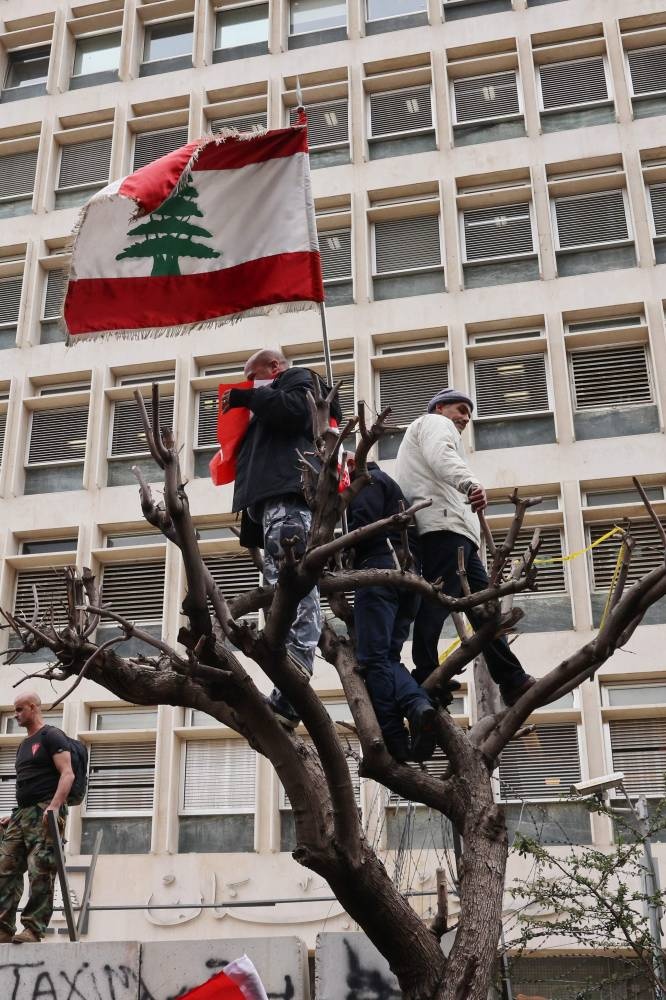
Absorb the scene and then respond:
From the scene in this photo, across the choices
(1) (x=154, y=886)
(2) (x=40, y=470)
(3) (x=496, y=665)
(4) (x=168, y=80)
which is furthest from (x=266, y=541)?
(4) (x=168, y=80)

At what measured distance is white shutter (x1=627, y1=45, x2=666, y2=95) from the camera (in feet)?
75.9

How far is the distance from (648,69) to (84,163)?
35.8 feet

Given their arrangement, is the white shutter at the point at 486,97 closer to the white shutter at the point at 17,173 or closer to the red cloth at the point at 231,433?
the white shutter at the point at 17,173

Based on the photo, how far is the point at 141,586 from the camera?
2192 cm

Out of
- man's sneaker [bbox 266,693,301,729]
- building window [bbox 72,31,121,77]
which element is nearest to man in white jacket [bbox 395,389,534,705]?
man's sneaker [bbox 266,693,301,729]

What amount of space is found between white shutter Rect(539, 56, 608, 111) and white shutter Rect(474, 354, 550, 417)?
5041 mm

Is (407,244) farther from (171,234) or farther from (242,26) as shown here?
(171,234)

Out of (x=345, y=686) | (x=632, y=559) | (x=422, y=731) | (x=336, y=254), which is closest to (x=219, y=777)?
(x=632, y=559)

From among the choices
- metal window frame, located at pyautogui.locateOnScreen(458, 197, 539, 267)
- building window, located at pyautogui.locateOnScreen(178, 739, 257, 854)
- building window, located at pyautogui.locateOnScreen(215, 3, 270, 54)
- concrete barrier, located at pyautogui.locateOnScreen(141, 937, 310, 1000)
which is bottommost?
concrete barrier, located at pyautogui.locateOnScreen(141, 937, 310, 1000)

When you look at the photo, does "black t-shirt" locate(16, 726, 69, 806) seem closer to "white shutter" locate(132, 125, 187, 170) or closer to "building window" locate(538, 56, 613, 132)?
"building window" locate(538, 56, 613, 132)

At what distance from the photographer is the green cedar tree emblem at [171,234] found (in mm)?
7734

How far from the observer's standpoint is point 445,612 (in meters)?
7.39

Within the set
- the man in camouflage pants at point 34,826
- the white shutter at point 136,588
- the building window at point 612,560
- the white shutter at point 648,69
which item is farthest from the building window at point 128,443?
the man in camouflage pants at point 34,826

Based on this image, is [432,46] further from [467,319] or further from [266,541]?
[266,541]
